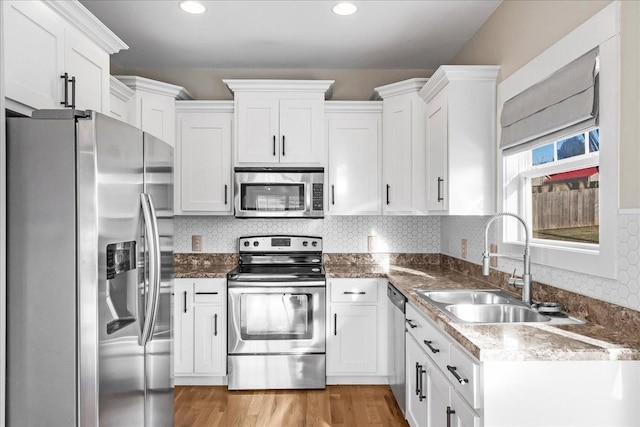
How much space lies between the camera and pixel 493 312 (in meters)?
2.27

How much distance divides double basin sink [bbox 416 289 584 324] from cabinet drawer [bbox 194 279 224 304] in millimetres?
1545

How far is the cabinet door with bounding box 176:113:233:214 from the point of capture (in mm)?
3600

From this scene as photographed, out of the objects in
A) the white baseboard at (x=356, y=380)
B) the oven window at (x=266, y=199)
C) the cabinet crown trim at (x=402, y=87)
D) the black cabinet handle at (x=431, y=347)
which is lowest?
the white baseboard at (x=356, y=380)

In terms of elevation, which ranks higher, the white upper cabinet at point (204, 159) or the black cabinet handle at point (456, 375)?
the white upper cabinet at point (204, 159)

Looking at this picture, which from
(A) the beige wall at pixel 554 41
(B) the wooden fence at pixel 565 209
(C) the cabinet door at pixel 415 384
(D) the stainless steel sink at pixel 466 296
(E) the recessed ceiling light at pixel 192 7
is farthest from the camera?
(E) the recessed ceiling light at pixel 192 7

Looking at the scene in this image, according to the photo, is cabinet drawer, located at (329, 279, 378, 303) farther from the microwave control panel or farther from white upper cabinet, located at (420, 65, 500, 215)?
white upper cabinet, located at (420, 65, 500, 215)

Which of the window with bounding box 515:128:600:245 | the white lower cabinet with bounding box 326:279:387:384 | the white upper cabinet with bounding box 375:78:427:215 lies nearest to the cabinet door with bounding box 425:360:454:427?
the window with bounding box 515:128:600:245

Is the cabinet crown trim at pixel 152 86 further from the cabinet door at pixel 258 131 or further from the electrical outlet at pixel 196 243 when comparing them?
the electrical outlet at pixel 196 243

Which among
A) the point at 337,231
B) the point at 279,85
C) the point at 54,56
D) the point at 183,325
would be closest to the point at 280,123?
the point at 279,85

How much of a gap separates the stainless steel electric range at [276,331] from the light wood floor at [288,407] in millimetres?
117

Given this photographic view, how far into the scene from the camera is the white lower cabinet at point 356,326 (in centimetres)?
335

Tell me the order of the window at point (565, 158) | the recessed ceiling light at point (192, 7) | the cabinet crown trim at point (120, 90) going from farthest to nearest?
the cabinet crown trim at point (120, 90) < the recessed ceiling light at point (192, 7) < the window at point (565, 158)

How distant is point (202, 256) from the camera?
3918mm

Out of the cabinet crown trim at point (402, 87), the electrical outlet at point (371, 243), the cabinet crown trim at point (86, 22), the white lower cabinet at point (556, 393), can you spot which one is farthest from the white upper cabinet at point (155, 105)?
the white lower cabinet at point (556, 393)
